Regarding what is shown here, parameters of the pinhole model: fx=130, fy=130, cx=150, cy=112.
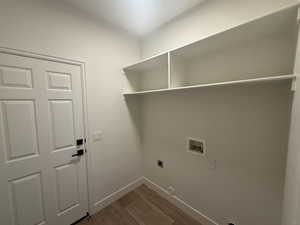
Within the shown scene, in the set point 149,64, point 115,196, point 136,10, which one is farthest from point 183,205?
point 136,10

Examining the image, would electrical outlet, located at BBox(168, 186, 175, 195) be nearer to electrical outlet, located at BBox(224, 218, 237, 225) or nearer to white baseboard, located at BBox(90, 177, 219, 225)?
white baseboard, located at BBox(90, 177, 219, 225)

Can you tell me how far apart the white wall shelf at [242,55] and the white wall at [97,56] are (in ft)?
2.36

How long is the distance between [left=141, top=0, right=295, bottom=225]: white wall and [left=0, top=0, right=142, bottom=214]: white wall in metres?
0.58

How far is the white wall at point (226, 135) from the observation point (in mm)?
1160

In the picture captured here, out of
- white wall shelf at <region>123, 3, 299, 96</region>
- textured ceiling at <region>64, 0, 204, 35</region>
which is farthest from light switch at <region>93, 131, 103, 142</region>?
textured ceiling at <region>64, 0, 204, 35</region>

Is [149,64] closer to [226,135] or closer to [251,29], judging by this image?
[251,29]

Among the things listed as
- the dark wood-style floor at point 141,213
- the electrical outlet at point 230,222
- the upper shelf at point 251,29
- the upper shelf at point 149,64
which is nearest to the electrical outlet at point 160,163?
the dark wood-style floor at point 141,213

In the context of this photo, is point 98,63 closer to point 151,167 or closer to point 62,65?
point 62,65

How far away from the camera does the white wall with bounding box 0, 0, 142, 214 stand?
1.28 m

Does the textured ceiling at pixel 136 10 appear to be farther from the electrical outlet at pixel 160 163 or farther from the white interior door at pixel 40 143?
the electrical outlet at pixel 160 163

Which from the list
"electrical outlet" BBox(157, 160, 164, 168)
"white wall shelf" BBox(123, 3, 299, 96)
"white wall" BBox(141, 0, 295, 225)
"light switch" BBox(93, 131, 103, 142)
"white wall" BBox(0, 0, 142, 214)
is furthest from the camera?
"electrical outlet" BBox(157, 160, 164, 168)

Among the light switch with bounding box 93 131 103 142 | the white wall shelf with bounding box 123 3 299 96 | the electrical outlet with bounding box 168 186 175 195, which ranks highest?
the white wall shelf with bounding box 123 3 299 96

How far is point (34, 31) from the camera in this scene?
1337 millimetres

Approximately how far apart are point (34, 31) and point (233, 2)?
6.71 feet
